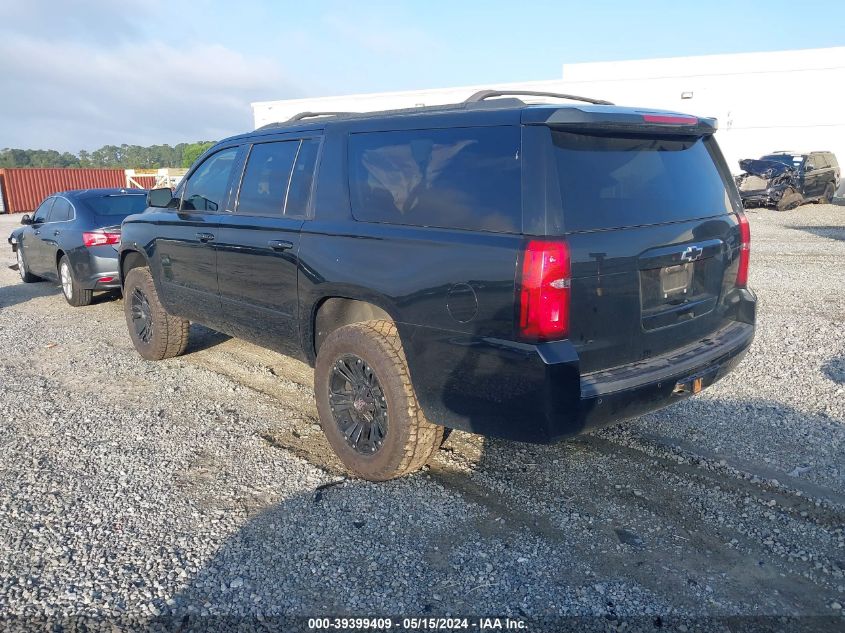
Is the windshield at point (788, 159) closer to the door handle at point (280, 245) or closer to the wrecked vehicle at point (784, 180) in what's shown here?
the wrecked vehicle at point (784, 180)

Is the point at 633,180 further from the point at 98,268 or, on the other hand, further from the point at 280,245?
the point at 98,268

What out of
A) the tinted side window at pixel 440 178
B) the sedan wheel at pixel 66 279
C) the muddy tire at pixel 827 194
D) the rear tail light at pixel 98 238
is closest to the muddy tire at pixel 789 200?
the muddy tire at pixel 827 194

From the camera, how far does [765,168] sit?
21.4 m

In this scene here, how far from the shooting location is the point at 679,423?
4.60m

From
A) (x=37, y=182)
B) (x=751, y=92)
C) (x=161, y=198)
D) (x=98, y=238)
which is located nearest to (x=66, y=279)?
(x=98, y=238)

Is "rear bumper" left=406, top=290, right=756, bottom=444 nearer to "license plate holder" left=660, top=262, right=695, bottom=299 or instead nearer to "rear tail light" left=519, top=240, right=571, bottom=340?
"rear tail light" left=519, top=240, right=571, bottom=340

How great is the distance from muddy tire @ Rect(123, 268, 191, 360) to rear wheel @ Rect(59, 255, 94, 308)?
2.66 m

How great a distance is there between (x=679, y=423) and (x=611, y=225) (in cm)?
198

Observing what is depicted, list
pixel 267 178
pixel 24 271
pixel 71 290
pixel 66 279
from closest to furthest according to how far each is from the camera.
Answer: pixel 267 178
pixel 71 290
pixel 66 279
pixel 24 271

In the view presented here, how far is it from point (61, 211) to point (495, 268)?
326 inches

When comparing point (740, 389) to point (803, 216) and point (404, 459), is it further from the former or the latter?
point (803, 216)

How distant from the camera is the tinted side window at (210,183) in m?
5.17

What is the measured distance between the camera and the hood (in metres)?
21.1

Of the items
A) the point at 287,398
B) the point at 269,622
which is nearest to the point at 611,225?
the point at 269,622
